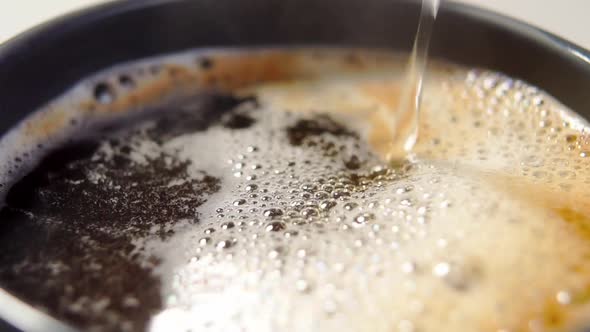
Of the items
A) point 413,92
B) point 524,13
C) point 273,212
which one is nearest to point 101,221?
point 273,212

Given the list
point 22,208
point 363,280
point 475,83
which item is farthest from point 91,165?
point 475,83

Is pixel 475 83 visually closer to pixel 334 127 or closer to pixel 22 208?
pixel 334 127

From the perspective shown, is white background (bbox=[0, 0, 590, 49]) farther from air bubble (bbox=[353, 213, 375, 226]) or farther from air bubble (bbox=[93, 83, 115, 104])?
air bubble (bbox=[353, 213, 375, 226])

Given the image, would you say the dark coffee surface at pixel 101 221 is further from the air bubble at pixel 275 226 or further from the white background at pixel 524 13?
the white background at pixel 524 13

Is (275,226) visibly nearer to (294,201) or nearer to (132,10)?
(294,201)

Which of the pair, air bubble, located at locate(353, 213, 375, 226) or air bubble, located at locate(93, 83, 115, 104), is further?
air bubble, located at locate(93, 83, 115, 104)

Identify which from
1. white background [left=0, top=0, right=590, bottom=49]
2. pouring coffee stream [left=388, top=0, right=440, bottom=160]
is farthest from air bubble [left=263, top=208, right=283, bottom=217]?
white background [left=0, top=0, right=590, bottom=49]
